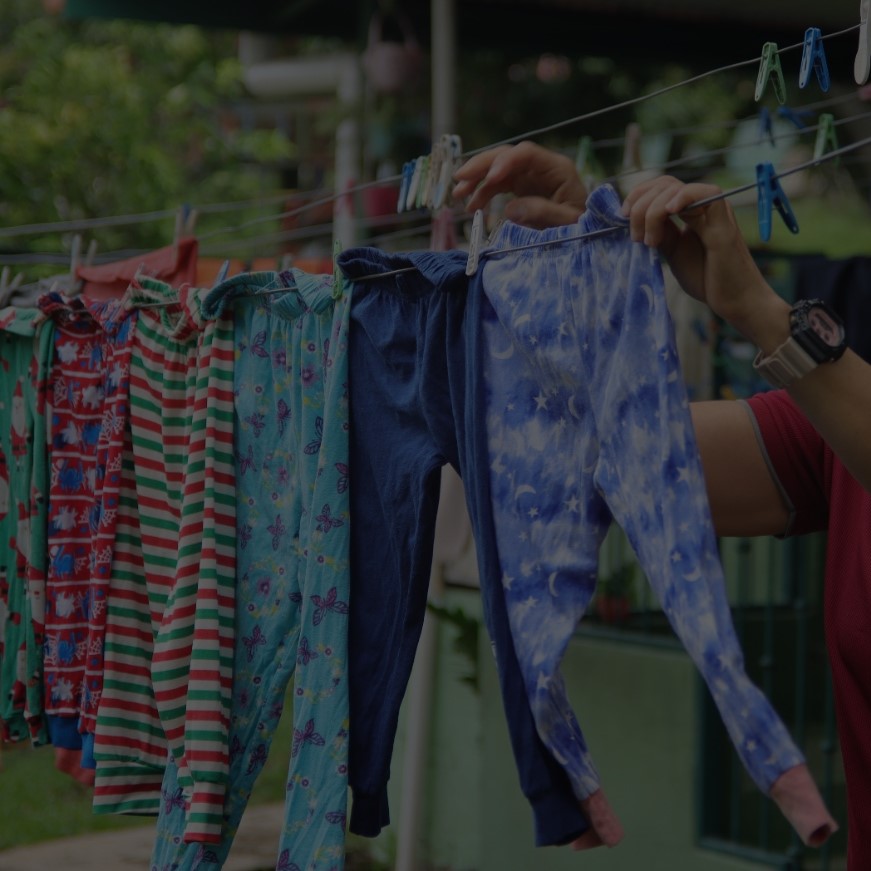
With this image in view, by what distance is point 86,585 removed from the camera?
2732 mm

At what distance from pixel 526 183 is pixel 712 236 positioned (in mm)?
879

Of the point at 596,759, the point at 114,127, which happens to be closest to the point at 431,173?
the point at 596,759

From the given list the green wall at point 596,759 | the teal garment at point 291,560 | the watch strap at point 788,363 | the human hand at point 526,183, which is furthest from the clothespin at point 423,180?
the green wall at point 596,759

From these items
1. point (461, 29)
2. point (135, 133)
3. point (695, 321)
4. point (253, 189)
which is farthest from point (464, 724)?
point (253, 189)

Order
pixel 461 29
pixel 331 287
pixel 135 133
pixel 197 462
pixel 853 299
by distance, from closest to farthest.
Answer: pixel 331 287
pixel 197 462
pixel 853 299
pixel 461 29
pixel 135 133

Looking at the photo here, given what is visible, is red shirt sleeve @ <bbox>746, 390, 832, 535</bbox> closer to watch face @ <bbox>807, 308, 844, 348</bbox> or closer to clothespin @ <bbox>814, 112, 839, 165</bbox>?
watch face @ <bbox>807, 308, 844, 348</bbox>

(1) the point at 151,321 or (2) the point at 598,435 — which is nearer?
(2) the point at 598,435

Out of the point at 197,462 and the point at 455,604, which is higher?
the point at 197,462

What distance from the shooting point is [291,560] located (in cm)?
228

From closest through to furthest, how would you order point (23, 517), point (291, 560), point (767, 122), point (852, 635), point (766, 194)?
point (766, 194)
point (852, 635)
point (291, 560)
point (23, 517)
point (767, 122)

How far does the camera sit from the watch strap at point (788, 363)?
1611 millimetres

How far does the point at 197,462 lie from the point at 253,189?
730 centimetres

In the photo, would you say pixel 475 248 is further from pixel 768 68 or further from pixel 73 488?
pixel 73 488

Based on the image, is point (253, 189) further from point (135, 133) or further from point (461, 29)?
point (461, 29)
